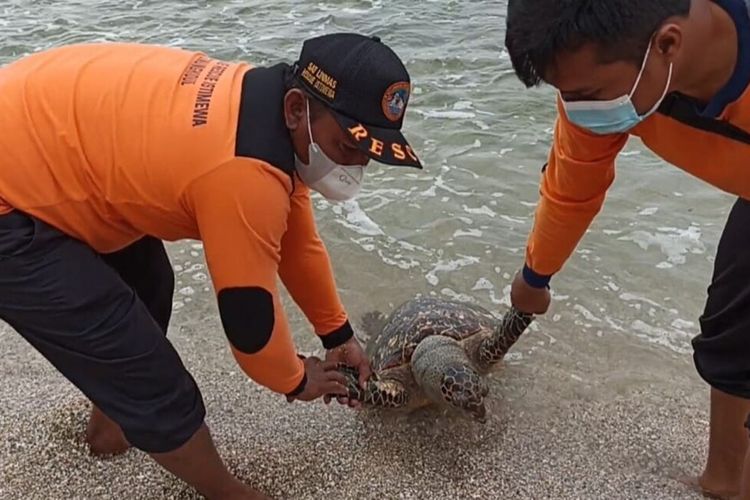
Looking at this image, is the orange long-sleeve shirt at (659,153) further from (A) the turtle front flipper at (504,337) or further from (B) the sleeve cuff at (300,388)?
(B) the sleeve cuff at (300,388)

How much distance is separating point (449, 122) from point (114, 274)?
15.5 feet

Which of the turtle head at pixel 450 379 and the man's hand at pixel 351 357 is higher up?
the man's hand at pixel 351 357

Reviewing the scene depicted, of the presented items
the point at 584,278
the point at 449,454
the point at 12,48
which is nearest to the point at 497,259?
the point at 584,278

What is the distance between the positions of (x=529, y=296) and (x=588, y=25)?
1328 mm

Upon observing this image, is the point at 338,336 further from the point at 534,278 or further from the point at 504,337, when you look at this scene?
the point at 504,337

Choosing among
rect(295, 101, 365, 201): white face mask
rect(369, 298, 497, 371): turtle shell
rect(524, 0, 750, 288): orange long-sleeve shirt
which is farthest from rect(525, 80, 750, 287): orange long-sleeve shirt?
rect(369, 298, 497, 371): turtle shell

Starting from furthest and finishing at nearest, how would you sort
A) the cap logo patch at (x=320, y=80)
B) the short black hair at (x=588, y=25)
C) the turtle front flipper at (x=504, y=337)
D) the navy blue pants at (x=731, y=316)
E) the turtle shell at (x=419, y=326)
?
the turtle shell at (x=419, y=326)
the turtle front flipper at (x=504, y=337)
the navy blue pants at (x=731, y=316)
the cap logo patch at (x=320, y=80)
the short black hair at (x=588, y=25)

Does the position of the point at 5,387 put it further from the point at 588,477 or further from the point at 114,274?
the point at 588,477

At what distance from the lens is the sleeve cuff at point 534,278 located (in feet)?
9.40

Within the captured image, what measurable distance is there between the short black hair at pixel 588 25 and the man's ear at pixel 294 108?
1.87 feet

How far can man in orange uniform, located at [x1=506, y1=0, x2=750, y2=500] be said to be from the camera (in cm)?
182

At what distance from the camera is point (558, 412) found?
3406 millimetres

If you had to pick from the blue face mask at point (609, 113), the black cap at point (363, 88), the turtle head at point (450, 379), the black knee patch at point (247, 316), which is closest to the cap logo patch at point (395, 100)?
the black cap at point (363, 88)

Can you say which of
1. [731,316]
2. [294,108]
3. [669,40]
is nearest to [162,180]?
[294,108]
